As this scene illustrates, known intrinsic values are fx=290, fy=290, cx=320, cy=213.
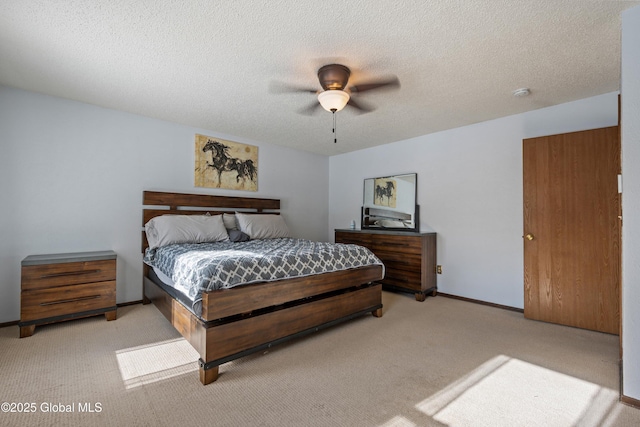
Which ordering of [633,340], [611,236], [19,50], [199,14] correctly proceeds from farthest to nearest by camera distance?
[611,236] < [19,50] < [199,14] < [633,340]

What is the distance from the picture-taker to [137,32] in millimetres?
2041

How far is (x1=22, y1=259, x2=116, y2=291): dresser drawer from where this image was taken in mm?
2693

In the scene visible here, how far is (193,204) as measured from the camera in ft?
13.5

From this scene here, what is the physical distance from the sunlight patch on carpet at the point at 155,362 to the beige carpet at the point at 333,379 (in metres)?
0.01

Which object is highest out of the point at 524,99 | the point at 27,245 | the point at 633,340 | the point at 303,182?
the point at 524,99

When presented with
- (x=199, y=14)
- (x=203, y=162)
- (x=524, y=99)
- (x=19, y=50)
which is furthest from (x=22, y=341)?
(x=524, y=99)

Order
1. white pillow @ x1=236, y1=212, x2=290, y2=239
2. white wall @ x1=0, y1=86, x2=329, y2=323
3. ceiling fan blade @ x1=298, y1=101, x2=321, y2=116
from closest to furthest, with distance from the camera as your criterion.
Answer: white wall @ x1=0, y1=86, x2=329, y2=323 → ceiling fan blade @ x1=298, y1=101, x2=321, y2=116 → white pillow @ x1=236, y1=212, x2=290, y2=239

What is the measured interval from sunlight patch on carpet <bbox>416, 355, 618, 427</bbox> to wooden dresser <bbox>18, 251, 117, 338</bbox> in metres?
3.17

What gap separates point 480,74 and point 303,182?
3.52 metres

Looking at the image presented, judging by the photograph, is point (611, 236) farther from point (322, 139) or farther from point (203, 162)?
point (203, 162)

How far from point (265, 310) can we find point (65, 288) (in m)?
2.12

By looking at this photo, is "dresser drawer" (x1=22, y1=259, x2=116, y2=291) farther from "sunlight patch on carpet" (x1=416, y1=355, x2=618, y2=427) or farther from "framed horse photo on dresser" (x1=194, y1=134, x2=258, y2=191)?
"sunlight patch on carpet" (x1=416, y1=355, x2=618, y2=427)

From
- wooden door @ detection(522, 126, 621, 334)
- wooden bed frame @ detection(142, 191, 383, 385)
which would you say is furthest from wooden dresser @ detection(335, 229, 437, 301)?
wooden door @ detection(522, 126, 621, 334)

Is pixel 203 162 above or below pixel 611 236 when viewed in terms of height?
above
